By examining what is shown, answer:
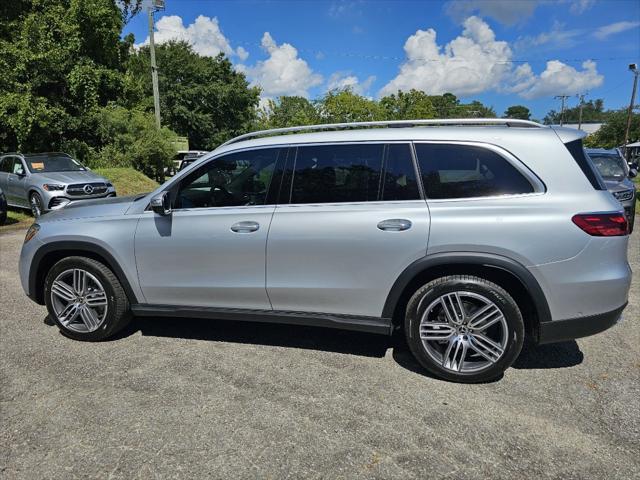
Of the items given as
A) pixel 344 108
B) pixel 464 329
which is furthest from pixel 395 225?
pixel 344 108

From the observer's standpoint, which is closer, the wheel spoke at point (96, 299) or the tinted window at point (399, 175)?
the tinted window at point (399, 175)

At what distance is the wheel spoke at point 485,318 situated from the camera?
10.6 feet

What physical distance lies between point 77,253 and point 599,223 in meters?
4.13

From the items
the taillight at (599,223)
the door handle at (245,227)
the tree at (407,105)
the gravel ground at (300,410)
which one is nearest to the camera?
the gravel ground at (300,410)

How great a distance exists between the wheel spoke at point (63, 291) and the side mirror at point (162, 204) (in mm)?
1164

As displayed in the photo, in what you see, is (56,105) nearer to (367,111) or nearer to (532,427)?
(367,111)

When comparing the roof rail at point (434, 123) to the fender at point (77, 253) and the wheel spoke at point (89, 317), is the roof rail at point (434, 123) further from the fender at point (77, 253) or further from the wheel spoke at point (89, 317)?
the wheel spoke at point (89, 317)

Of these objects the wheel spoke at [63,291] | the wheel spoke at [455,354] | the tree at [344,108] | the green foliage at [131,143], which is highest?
the tree at [344,108]

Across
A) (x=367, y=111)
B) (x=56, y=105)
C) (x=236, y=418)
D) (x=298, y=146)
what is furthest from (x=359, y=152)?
(x=367, y=111)

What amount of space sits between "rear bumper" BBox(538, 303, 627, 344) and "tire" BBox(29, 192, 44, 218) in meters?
12.0

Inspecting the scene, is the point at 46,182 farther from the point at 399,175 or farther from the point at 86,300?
the point at 399,175

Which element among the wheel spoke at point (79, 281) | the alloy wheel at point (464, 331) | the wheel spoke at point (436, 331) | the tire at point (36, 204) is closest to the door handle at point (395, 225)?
the alloy wheel at point (464, 331)

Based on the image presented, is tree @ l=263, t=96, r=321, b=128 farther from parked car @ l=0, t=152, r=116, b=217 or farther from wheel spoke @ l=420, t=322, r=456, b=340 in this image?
wheel spoke @ l=420, t=322, r=456, b=340

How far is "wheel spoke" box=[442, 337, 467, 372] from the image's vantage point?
3334mm
